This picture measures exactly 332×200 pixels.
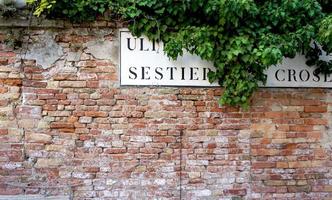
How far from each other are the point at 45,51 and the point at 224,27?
6.26ft

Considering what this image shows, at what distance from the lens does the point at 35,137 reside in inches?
178

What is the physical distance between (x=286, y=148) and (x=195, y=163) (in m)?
1.04

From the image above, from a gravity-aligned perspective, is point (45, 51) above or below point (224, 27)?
below

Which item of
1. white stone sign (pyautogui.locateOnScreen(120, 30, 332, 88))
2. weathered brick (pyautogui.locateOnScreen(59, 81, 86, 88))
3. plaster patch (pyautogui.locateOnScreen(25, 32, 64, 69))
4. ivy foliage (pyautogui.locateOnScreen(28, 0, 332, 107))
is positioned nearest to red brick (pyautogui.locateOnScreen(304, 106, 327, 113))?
white stone sign (pyautogui.locateOnScreen(120, 30, 332, 88))

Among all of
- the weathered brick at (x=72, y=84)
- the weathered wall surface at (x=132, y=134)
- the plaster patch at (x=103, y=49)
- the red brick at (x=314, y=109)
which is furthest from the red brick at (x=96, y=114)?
the red brick at (x=314, y=109)

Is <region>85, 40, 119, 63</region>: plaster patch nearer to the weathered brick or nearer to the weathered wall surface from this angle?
the weathered wall surface

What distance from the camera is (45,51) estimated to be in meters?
4.55

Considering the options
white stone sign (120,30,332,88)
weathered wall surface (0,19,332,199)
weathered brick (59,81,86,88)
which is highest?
white stone sign (120,30,332,88)

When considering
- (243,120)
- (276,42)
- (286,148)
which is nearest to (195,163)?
(243,120)

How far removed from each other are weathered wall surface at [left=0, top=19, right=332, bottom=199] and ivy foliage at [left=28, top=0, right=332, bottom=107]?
0.23m

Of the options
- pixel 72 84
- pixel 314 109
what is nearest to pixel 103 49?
pixel 72 84

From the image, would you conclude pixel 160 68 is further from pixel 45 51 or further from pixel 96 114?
pixel 45 51

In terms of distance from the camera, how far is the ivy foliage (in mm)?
4422

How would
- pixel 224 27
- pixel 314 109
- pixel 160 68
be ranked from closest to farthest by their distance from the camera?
pixel 224 27, pixel 160 68, pixel 314 109
